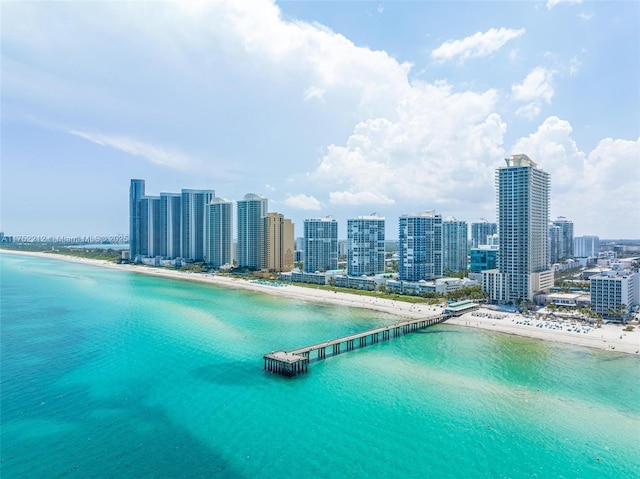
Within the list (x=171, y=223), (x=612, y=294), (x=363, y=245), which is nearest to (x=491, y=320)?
(x=612, y=294)

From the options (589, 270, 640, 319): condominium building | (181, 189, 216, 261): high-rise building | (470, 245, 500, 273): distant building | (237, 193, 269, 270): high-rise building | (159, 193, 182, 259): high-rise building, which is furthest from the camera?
(159, 193, 182, 259): high-rise building

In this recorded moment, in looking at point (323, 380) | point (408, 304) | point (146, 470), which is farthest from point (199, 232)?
point (146, 470)

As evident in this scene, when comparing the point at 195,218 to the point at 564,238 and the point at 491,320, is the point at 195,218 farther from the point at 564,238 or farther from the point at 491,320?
the point at 564,238

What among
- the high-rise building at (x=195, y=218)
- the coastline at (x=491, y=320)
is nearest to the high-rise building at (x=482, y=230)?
the coastline at (x=491, y=320)

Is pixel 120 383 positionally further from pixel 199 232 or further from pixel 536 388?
pixel 199 232

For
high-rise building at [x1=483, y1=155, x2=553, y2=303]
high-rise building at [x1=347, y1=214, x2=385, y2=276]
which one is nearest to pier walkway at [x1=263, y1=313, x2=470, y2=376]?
high-rise building at [x1=483, y1=155, x2=553, y2=303]

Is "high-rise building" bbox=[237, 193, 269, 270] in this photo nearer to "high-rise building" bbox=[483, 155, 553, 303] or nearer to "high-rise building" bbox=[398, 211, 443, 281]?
"high-rise building" bbox=[398, 211, 443, 281]
